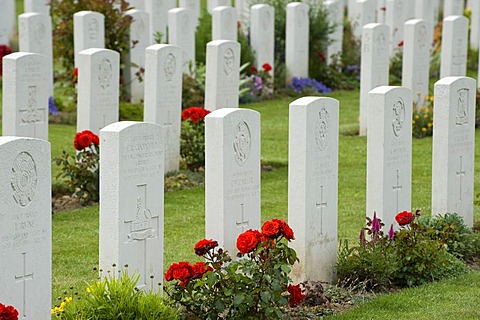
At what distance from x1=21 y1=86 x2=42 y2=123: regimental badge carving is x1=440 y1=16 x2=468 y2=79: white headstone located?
23.3 ft

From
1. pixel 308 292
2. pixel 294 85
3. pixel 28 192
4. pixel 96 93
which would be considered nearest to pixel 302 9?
pixel 294 85

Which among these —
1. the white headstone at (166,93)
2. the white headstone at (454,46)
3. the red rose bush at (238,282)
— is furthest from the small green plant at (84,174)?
the white headstone at (454,46)

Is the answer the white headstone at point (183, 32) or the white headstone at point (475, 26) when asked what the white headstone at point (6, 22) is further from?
the white headstone at point (475, 26)

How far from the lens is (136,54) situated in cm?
1788

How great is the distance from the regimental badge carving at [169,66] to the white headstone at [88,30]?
365cm

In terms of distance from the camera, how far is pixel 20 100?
11.4 metres

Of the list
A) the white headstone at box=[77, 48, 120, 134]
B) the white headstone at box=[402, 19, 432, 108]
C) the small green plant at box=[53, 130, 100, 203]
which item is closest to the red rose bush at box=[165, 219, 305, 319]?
the small green plant at box=[53, 130, 100, 203]

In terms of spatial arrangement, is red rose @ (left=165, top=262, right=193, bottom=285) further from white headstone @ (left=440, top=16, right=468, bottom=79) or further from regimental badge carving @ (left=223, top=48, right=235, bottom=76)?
white headstone @ (left=440, top=16, right=468, bottom=79)

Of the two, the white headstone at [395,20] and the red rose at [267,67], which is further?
the white headstone at [395,20]

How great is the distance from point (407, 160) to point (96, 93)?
4.18 meters

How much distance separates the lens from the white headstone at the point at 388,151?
8625 mm

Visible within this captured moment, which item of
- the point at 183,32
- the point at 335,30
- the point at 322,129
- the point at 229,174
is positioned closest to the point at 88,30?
the point at 183,32

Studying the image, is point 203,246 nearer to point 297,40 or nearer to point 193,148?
point 193,148

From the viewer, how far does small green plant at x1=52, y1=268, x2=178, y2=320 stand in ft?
20.9
